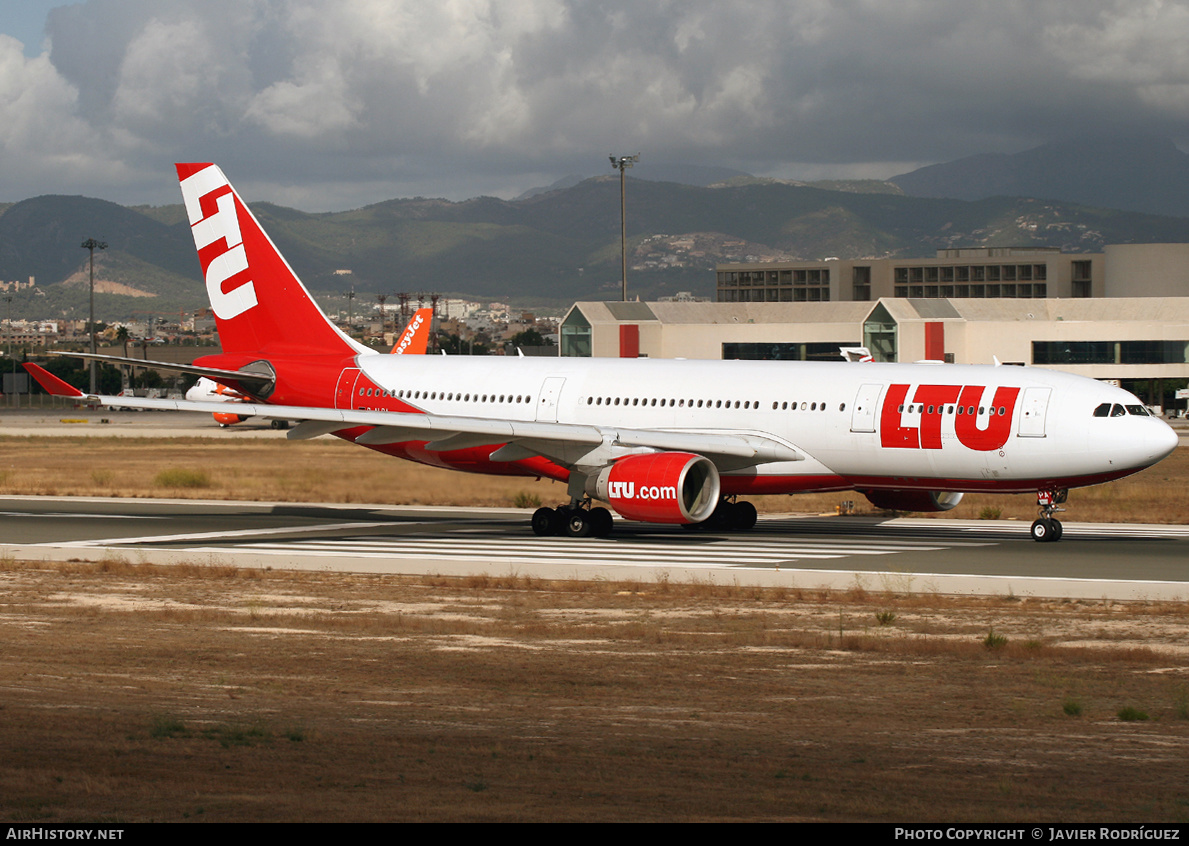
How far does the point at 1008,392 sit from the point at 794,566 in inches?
267

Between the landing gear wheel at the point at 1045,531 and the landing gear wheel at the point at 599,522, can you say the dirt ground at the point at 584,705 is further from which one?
the landing gear wheel at the point at 1045,531

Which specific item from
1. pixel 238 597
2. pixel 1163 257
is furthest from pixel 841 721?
pixel 1163 257

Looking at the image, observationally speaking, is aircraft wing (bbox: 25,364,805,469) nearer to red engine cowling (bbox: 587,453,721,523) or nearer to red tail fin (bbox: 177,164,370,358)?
red engine cowling (bbox: 587,453,721,523)

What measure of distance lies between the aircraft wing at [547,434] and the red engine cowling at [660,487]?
25.9 inches

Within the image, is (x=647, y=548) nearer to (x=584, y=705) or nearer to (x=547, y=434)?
(x=547, y=434)

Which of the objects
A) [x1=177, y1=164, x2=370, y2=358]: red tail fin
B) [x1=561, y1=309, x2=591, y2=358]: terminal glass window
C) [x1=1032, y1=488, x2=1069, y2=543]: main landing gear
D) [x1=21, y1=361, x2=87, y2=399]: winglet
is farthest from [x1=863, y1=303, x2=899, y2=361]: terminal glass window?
[x1=21, y1=361, x2=87, y2=399]: winglet

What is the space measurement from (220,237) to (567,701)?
26896 millimetres

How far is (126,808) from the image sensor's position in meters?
9.78

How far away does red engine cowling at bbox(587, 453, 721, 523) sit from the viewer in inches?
1153

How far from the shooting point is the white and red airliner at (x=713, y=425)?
29281 millimetres

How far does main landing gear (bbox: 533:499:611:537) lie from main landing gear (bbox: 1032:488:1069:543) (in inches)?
367

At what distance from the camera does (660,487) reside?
29.3 m

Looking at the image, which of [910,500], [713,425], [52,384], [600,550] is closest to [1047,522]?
[910,500]

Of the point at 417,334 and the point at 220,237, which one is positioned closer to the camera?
the point at 220,237
